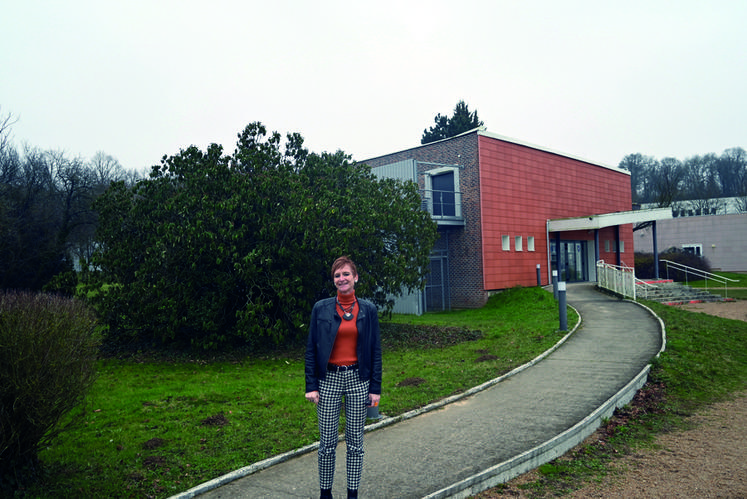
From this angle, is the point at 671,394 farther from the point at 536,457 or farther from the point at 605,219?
the point at 605,219

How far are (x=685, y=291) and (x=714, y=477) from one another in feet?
62.5

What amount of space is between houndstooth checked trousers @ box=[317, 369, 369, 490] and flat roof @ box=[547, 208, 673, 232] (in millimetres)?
21202

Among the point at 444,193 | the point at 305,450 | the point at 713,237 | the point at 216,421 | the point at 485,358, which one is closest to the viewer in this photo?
the point at 305,450

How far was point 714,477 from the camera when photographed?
473 centimetres

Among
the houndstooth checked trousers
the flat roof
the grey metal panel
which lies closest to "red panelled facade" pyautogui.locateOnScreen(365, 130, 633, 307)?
the flat roof

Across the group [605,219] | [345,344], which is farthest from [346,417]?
[605,219]

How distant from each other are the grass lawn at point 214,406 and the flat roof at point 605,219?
398 inches

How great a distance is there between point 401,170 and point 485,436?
17.1 metres

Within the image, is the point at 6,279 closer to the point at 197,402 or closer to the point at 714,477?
the point at 197,402

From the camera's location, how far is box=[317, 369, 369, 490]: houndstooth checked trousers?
388 centimetres

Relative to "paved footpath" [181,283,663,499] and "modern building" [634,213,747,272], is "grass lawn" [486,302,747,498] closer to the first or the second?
"paved footpath" [181,283,663,499]

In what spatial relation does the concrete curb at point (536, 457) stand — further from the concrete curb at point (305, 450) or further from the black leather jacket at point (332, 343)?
the concrete curb at point (305, 450)

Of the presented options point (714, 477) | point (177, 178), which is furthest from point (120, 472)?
point (177, 178)

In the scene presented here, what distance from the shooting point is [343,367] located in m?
3.87
